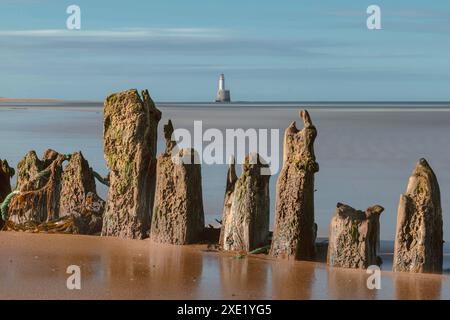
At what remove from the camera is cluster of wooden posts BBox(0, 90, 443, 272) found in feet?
30.1

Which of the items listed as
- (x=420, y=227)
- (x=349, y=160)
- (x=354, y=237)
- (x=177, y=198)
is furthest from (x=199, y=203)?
(x=349, y=160)

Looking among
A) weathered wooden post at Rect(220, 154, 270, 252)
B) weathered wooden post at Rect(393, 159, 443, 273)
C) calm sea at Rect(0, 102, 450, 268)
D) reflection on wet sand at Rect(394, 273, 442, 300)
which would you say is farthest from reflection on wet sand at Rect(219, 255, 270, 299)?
calm sea at Rect(0, 102, 450, 268)

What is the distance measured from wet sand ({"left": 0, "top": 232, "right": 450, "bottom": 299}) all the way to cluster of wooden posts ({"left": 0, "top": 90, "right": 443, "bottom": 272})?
173mm

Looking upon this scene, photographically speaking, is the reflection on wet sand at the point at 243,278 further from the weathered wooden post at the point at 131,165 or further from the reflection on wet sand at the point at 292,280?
the weathered wooden post at the point at 131,165

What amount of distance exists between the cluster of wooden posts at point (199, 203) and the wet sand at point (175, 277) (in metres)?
0.17

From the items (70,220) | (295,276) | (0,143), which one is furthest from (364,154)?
(295,276)

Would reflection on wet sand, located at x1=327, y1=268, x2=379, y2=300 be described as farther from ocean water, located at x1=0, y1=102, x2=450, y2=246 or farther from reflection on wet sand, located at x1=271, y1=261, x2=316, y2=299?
ocean water, located at x1=0, y1=102, x2=450, y2=246

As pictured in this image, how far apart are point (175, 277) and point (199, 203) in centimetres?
126

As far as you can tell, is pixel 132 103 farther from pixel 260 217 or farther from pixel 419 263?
pixel 419 263

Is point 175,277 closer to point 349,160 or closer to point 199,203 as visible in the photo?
point 199,203

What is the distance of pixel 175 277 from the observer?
30.5 feet

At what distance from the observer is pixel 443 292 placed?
8711 millimetres

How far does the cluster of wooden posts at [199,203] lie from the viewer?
9.16 meters

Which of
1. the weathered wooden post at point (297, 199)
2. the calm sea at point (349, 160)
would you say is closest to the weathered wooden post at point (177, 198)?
the weathered wooden post at point (297, 199)
